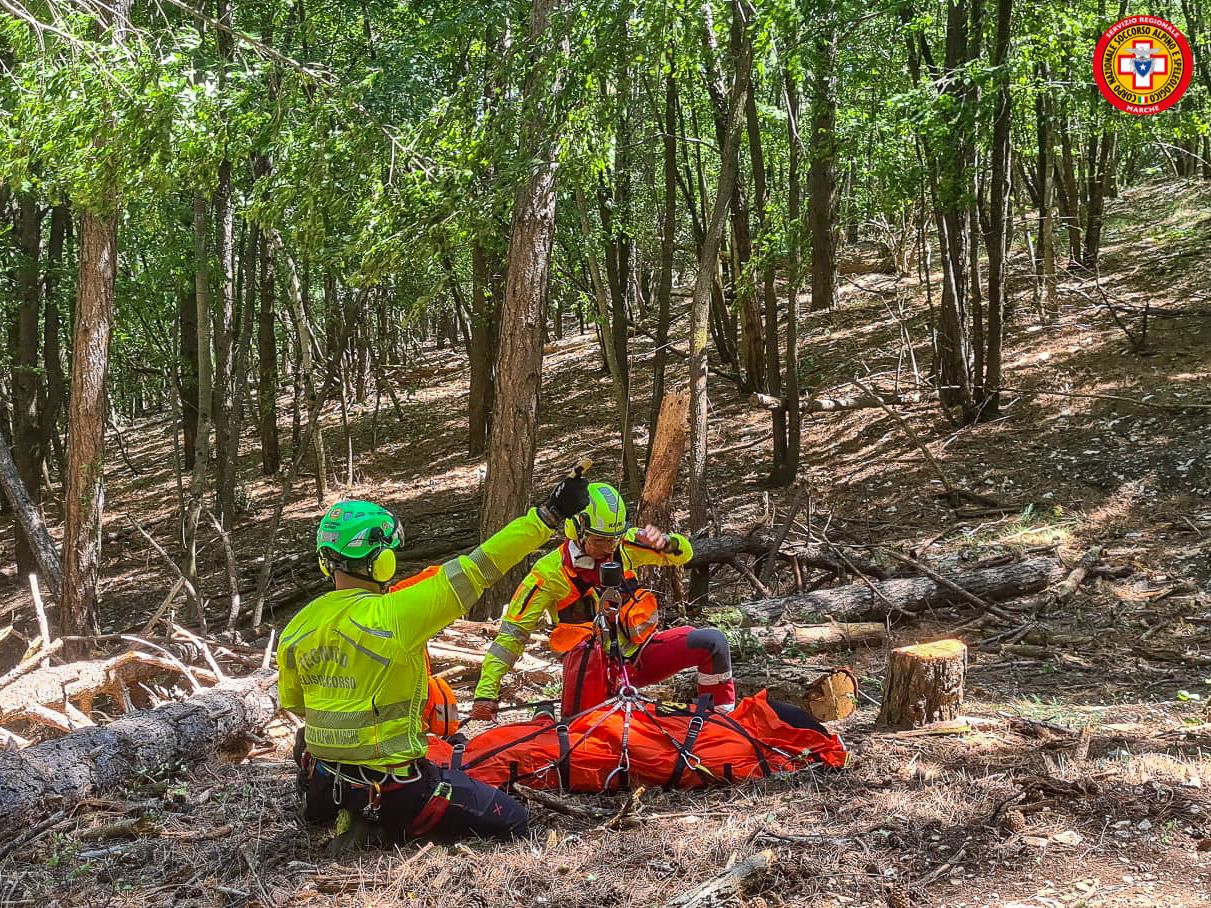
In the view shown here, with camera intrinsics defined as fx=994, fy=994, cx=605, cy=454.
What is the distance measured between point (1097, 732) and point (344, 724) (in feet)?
12.0

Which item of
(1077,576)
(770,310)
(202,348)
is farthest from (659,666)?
(202,348)

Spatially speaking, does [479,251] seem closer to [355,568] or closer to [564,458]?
[564,458]

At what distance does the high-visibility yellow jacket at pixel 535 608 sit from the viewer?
5.39m

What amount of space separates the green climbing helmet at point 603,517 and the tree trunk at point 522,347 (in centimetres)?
367

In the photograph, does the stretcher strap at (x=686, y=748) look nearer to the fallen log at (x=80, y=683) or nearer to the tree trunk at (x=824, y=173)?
the fallen log at (x=80, y=683)

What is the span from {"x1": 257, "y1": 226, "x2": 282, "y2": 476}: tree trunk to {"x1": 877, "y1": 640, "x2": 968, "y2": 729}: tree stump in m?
10.2

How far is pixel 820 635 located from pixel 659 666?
2.39 meters

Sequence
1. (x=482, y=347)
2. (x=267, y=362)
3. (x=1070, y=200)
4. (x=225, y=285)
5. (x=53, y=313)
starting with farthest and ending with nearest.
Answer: (x=1070, y=200), (x=267, y=362), (x=482, y=347), (x=53, y=313), (x=225, y=285)

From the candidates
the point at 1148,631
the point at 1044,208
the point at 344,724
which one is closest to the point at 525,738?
the point at 344,724

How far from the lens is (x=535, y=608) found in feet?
17.8

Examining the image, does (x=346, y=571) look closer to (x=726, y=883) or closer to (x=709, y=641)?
(x=726, y=883)

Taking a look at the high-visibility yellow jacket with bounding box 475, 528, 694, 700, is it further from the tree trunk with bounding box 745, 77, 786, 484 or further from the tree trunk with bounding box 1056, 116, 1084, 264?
the tree trunk with bounding box 1056, 116, 1084, 264

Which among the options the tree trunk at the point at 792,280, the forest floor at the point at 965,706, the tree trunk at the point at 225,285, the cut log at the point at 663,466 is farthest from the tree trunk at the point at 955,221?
the tree trunk at the point at 225,285

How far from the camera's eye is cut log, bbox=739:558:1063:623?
26.0 feet
